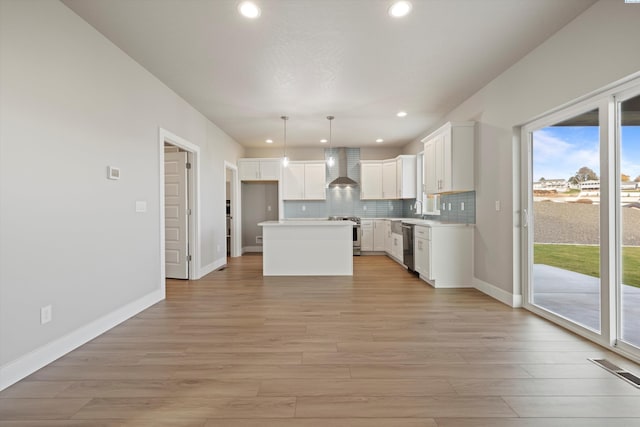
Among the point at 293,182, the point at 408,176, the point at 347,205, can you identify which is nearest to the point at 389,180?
the point at 408,176

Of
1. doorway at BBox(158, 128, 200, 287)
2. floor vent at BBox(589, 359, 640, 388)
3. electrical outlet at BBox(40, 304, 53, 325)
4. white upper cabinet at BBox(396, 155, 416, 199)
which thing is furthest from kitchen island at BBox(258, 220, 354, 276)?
floor vent at BBox(589, 359, 640, 388)

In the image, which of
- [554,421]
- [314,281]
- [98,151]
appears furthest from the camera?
[314,281]

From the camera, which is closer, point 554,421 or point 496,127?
point 554,421

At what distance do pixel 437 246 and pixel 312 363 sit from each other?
9.39ft

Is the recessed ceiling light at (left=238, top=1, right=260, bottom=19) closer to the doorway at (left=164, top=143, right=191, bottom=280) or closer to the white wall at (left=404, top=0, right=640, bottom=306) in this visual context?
the white wall at (left=404, top=0, right=640, bottom=306)

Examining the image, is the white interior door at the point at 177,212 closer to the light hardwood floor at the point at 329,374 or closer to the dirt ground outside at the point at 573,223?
the light hardwood floor at the point at 329,374

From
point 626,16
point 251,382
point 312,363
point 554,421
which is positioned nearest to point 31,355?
point 251,382

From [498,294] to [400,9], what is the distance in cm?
331

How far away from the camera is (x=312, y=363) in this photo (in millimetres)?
2188

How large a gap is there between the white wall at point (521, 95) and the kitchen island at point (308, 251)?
2036mm

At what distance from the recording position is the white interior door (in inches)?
188

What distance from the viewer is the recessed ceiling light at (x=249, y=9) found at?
2323 mm

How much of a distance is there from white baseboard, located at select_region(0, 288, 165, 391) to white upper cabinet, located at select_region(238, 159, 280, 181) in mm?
4289

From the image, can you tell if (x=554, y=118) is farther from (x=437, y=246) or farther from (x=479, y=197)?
(x=437, y=246)
